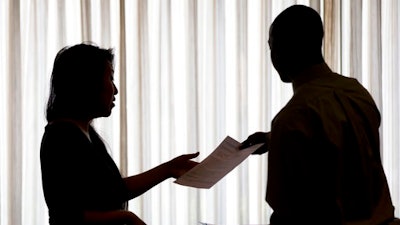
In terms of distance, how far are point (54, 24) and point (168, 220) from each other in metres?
1.21

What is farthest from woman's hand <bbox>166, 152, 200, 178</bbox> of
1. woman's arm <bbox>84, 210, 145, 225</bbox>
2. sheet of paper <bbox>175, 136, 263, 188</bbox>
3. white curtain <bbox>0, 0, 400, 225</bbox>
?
white curtain <bbox>0, 0, 400, 225</bbox>

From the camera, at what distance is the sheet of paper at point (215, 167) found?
1507 millimetres

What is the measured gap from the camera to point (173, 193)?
2.97 m

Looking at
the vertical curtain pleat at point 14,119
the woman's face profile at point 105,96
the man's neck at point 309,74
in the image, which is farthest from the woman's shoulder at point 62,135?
the vertical curtain pleat at point 14,119

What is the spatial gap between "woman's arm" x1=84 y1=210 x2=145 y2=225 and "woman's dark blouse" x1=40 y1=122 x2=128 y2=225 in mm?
22

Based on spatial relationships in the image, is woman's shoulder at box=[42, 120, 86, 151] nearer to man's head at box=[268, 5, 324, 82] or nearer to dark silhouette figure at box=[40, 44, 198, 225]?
dark silhouette figure at box=[40, 44, 198, 225]

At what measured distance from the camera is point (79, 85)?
1.47 m

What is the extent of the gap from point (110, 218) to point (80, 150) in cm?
19

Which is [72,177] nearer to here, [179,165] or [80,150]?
[80,150]

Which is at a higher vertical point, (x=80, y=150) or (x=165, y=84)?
(x=165, y=84)

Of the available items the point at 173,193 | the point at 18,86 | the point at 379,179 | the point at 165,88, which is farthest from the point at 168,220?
the point at 379,179

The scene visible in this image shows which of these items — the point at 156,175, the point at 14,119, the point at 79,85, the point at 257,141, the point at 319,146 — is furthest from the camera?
the point at 14,119

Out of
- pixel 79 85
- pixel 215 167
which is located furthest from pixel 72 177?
pixel 215 167

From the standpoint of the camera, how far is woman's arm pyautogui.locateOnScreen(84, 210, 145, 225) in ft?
4.34
